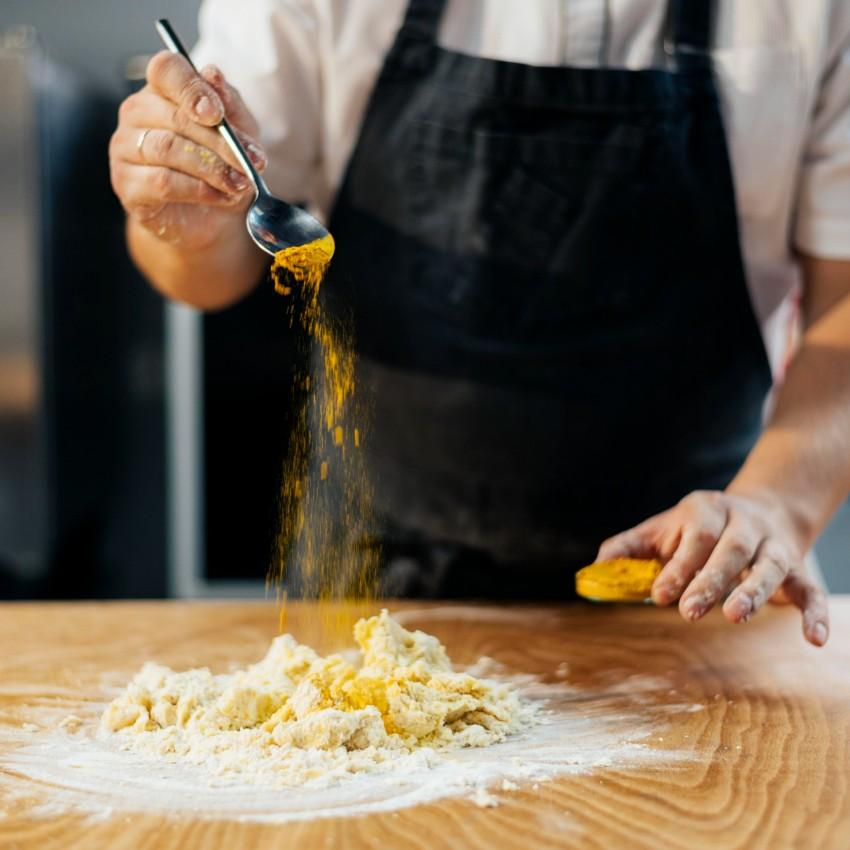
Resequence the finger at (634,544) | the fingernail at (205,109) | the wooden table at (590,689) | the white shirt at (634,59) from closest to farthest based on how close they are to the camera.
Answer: the wooden table at (590,689), the fingernail at (205,109), the finger at (634,544), the white shirt at (634,59)

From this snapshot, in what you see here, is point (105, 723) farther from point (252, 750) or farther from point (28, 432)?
point (28, 432)

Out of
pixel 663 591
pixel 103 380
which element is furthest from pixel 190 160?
pixel 103 380

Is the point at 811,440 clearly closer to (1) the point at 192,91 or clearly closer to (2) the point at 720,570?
(2) the point at 720,570

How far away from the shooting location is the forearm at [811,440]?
1.25m

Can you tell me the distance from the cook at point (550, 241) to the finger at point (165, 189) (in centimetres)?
20

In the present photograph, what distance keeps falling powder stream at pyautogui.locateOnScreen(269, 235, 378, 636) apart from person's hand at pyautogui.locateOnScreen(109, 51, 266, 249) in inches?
3.9

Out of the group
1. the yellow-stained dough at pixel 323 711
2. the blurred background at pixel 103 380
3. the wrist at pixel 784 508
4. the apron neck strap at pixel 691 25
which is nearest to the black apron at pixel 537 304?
the apron neck strap at pixel 691 25

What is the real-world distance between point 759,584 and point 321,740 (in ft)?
1.50

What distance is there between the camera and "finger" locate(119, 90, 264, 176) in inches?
41.5

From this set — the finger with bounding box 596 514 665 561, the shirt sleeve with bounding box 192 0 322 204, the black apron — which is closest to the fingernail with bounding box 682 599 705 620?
the finger with bounding box 596 514 665 561

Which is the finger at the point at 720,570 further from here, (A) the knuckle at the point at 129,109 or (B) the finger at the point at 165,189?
(A) the knuckle at the point at 129,109

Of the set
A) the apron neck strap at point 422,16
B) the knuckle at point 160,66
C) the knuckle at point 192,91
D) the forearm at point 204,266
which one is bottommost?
the forearm at point 204,266

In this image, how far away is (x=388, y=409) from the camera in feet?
4.96

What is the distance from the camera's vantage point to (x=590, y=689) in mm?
1080
